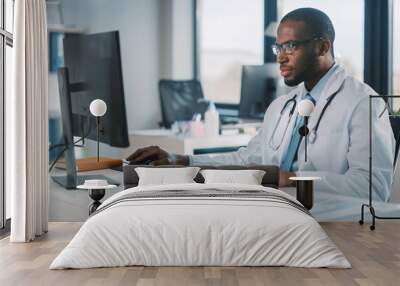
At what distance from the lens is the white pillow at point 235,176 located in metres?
6.29

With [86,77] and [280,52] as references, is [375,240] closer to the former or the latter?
[280,52]

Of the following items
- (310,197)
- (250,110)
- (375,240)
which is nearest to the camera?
(375,240)

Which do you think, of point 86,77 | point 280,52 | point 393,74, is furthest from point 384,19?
point 86,77

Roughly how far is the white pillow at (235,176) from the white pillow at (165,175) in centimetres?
16

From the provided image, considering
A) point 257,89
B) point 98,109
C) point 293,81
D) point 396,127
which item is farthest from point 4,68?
point 396,127

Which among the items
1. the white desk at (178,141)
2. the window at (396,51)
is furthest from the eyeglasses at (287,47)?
the white desk at (178,141)

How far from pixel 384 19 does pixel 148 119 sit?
7.80 feet

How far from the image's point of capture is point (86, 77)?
6652 mm

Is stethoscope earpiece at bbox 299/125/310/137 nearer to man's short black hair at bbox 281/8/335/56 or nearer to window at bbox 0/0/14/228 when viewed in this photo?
man's short black hair at bbox 281/8/335/56

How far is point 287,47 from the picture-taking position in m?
6.64

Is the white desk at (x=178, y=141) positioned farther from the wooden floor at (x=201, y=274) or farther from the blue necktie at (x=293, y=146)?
the wooden floor at (x=201, y=274)

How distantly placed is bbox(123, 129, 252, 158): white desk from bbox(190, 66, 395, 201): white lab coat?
10 centimetres

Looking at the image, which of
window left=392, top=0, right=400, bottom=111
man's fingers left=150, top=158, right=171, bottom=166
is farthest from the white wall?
window left=392, top=0, right=400, bottom=111

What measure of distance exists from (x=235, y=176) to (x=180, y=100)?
3.05ft
